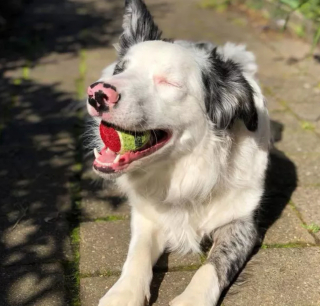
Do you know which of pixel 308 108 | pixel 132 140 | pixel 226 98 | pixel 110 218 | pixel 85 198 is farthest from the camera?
pixel 308 108

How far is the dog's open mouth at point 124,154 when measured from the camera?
3.00 m

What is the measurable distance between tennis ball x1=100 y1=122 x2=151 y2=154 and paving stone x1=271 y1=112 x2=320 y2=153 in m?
2.36

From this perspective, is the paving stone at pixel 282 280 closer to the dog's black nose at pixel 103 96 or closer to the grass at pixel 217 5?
the dog's black nose at pixel 103 96

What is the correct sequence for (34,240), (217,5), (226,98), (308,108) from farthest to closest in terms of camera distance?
(217,5) → (308,108) → (34,240) → (226,98)

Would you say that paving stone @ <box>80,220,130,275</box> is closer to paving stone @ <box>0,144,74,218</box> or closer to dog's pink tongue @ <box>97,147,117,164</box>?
paving stone @ <box>0,144,74,218</box>

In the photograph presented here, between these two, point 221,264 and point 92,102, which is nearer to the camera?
point 92,102

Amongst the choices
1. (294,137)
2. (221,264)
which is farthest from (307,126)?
(221,264)

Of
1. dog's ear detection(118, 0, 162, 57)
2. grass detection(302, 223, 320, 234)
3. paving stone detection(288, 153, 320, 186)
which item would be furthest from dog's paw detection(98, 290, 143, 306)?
paving stone detection(288, 153, 320, 186)

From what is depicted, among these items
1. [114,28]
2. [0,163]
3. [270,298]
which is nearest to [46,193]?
[0,163]

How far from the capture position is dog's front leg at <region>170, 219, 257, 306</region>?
9.45 feet

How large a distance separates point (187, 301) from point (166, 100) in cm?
113

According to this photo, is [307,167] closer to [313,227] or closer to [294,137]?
[294,137]

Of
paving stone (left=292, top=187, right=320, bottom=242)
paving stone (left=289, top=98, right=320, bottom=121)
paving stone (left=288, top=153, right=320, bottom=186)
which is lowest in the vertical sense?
paving stone (left=289, top=98, right=320, bottom=121)

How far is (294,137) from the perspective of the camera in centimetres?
526
